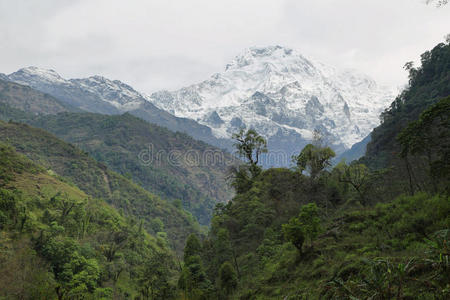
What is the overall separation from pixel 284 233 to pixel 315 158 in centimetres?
1860

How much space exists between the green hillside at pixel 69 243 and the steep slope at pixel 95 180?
47363 millimetres

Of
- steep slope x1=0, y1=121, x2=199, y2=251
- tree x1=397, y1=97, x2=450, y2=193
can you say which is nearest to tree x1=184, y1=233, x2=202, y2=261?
tree x1=397, y1=97, x2=450, y2=193

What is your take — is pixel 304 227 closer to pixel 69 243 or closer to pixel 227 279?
pixel 227 279

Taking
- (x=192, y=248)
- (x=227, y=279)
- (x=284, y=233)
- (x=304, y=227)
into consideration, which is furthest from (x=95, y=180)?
(x=304, y=227)

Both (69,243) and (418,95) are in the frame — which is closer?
(69,243)

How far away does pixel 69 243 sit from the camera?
Result: 41.9m

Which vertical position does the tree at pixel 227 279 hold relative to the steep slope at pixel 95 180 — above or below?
below

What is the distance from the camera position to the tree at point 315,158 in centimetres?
3262

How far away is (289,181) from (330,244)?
60.1ft

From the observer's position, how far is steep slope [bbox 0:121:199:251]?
117625mm

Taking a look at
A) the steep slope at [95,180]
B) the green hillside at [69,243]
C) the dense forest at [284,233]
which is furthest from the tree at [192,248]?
the steep slope at [95,180]

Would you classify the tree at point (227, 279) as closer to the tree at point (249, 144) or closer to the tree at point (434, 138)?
the tree at point (434, 138)

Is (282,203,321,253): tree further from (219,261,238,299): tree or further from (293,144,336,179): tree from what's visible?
(293,144,336,179): tree

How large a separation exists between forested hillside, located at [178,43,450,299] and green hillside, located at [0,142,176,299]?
27.8 ft
